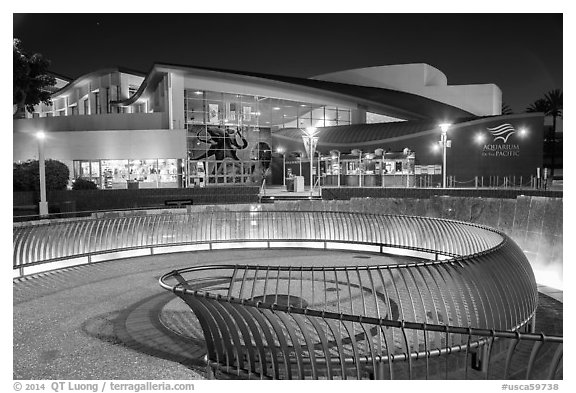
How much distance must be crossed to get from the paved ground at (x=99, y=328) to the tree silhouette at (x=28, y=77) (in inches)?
1087

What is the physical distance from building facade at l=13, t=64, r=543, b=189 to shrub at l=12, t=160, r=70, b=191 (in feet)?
Result: 22.3

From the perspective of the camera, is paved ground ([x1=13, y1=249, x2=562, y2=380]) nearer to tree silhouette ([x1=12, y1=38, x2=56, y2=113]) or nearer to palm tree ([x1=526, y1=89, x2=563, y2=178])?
tree silhouette ([x1=12, y1=38, x2=56, y2=113])

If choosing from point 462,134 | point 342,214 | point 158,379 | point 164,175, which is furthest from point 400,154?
point 158,379

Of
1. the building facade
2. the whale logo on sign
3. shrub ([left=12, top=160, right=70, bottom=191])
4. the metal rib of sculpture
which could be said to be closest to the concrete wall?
the building facade

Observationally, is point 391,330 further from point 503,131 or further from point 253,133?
point 253,133

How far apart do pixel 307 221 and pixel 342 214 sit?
107 centimetres

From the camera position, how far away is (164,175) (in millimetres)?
31859

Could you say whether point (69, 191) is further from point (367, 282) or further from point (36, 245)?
point (367, 282)

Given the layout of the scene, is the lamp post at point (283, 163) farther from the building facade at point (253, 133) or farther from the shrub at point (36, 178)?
the shrub at point (36, 178)

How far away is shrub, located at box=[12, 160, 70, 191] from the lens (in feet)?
66.3

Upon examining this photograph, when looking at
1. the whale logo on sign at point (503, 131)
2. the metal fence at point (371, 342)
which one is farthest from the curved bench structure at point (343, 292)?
the whale logo on sign at point (503, 131)

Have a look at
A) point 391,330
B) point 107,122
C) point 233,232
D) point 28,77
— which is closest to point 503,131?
point 233,232

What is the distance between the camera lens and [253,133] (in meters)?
37.1
